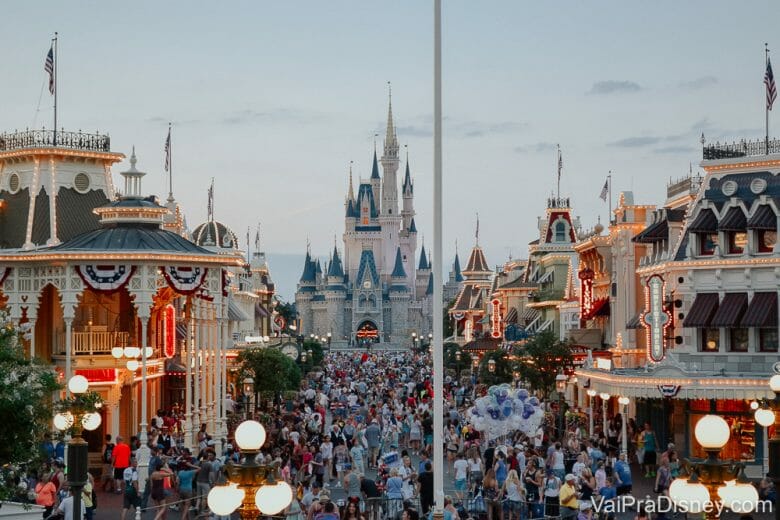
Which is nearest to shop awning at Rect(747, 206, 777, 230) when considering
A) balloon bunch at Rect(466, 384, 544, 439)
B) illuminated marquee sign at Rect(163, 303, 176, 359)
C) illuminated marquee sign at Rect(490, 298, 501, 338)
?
balloon bunch at Rect(466, 384, 544, 439)

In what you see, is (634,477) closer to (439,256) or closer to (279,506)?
(439,256)

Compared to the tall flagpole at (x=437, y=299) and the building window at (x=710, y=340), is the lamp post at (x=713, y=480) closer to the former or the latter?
the tall flagpole at (x=437, y=299)

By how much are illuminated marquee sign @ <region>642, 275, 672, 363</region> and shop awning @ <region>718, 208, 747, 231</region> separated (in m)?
2.42

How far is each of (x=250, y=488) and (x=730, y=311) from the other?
85.5 feet

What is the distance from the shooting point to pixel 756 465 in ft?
107

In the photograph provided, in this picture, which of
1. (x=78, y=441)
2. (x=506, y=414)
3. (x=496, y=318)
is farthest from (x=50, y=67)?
(x=496, y=318)

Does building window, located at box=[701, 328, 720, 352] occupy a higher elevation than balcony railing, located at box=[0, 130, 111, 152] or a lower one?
lower

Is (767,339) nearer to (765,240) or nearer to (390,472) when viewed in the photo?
(765,240)

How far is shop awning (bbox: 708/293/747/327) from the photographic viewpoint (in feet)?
115

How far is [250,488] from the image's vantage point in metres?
11.3

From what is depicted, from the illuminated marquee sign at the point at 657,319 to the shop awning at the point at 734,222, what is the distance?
2.42 meters

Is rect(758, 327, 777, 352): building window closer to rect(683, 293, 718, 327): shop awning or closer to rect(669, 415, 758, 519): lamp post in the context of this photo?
rect(683, 293, 718, 327): shop awning

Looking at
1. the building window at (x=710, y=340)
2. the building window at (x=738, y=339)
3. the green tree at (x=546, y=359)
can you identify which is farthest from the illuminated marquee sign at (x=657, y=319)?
the green tree at (x=546, y=359)

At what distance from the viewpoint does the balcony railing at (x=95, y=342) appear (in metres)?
35.3
